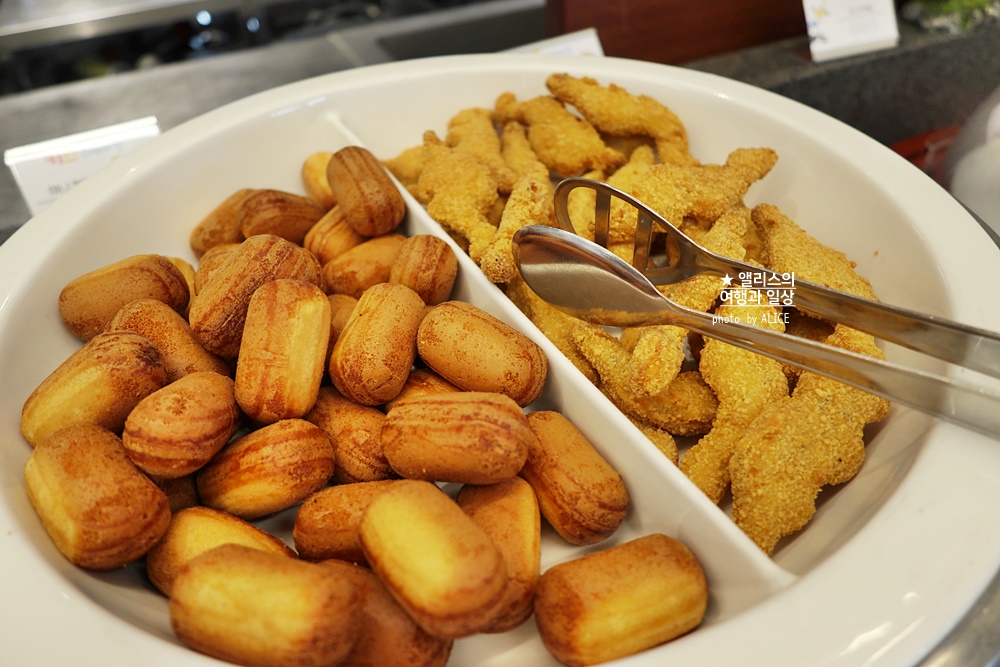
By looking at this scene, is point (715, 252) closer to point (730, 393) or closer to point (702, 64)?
point (730, 393)

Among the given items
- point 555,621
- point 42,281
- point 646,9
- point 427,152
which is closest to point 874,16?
point 646,9

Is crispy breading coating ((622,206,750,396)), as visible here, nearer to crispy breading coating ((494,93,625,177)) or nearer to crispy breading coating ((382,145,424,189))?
crispy breading coating ((494,93,625,177))

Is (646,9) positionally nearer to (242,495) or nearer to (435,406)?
(435,406)

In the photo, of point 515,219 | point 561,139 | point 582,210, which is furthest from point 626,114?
point 515,219

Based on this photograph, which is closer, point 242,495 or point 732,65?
point 242,495

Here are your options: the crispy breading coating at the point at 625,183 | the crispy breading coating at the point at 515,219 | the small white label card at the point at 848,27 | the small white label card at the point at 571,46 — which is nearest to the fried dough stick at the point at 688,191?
the crispy breading coating at the point at 625,183

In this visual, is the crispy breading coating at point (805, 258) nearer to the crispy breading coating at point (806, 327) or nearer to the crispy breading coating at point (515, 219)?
the crispy breading coating at point (806, 327)
